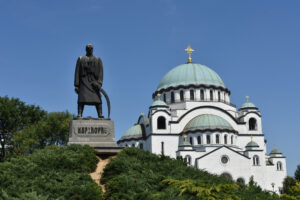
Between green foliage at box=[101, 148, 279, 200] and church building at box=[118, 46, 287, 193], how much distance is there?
3024 centimetres

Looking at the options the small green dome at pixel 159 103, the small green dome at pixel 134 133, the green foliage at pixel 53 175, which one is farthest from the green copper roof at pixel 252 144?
the green foliage at pixel 53 175

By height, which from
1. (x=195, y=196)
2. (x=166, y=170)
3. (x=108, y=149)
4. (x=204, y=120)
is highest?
(x=204, y=120)

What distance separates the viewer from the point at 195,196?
394 inches

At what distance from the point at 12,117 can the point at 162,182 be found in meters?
30.5

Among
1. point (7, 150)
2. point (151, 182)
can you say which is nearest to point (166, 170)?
point (151, 182)

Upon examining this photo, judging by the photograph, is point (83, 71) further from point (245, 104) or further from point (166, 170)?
point (245, 104)

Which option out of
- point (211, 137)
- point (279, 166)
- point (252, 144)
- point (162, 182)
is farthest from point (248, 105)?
point (162, 182)

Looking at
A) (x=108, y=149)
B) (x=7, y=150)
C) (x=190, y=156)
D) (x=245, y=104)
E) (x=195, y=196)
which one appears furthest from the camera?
(x=245, y=104)

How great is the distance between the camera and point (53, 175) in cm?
1160

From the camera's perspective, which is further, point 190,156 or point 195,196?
point 190,156

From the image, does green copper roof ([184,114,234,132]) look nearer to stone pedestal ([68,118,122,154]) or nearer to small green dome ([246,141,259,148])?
small green dome ([246,141,259,148])

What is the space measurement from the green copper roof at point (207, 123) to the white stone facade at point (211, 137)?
1.22 feet

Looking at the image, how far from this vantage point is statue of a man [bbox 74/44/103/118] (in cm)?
1591

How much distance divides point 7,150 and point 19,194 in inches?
1189
